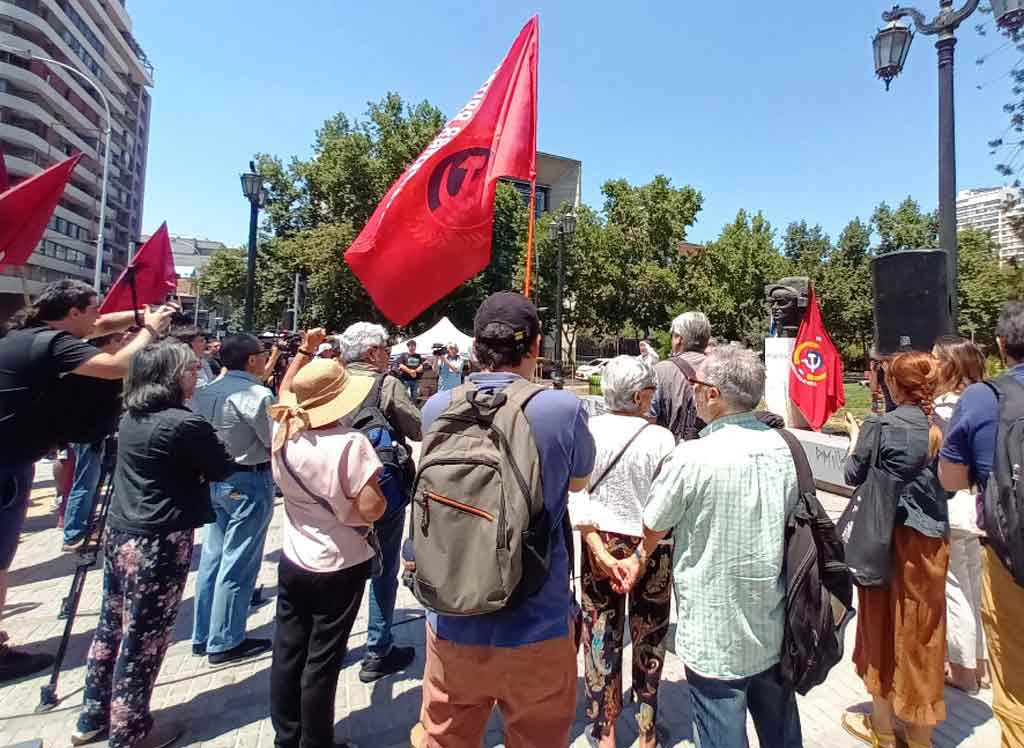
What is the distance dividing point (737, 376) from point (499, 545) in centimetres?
105

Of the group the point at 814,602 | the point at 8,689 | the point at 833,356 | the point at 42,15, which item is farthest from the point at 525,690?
the point at 42,15

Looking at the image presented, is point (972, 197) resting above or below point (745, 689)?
above

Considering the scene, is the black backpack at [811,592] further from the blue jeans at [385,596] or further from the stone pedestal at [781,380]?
the stone pedestal at [781,380]

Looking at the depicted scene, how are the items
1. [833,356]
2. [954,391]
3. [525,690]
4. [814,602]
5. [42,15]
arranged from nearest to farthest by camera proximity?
[525,690], [814,602], [954,391], [833,356], [42,15]

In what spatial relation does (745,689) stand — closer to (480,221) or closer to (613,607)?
(613,607)

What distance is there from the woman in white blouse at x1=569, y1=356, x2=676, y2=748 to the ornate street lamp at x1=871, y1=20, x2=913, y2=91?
6975mm

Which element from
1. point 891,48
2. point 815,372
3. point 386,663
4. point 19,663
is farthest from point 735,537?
point 891,48

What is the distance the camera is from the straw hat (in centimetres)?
244

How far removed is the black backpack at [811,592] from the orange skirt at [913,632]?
1.07m

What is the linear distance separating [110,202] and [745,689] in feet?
244

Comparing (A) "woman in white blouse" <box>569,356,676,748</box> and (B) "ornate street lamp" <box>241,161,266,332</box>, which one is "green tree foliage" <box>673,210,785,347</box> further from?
(A) "woman in white blouse" <box>569,356,676,748</box>

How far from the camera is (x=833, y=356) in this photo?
25.6 feet

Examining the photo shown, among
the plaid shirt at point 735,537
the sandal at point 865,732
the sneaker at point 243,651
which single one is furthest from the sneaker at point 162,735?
the sandal at point 865,732

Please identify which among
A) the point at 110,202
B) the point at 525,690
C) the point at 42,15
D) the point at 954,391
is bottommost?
the point at 525,690
